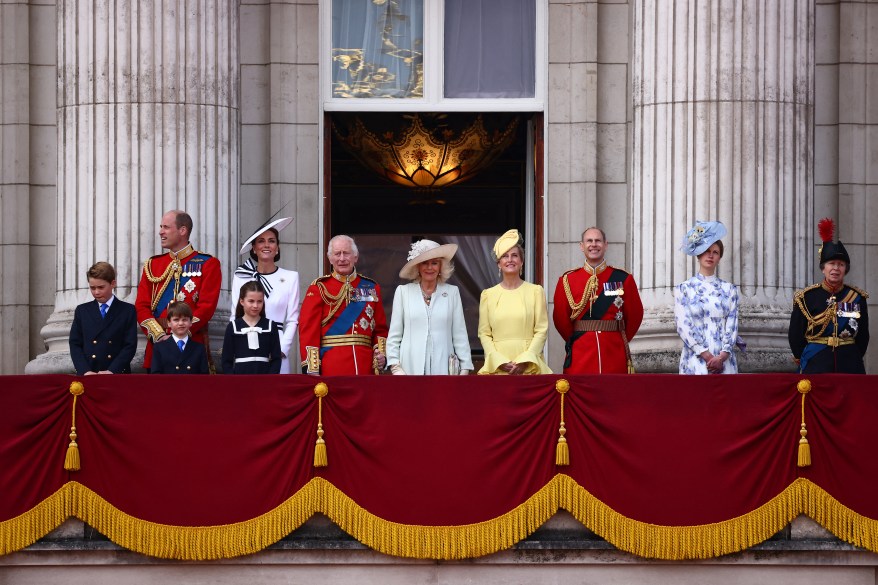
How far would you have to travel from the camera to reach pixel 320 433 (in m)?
12.7

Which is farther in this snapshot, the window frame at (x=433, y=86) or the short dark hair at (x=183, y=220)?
the window frame at (x=433, y=86)

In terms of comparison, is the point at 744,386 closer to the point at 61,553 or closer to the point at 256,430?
the point at 256,430

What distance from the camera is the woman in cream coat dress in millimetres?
13906

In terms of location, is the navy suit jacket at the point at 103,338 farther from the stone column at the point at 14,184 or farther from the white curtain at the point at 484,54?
the white curtain at the point at 484,54

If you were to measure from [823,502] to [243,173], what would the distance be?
707 cm

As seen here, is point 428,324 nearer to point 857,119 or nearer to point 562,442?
point 562,442

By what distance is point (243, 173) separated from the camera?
1720 cm

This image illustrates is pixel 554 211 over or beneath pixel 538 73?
beneath

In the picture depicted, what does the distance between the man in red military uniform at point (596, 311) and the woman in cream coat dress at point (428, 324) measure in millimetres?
823

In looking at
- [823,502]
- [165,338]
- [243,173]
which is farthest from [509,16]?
[823,502]

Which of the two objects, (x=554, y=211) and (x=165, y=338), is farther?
(x=554, y=211)

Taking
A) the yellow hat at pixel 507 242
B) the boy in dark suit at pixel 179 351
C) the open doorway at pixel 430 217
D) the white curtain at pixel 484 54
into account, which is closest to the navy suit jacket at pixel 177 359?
the boy in dark suit at pixel 179 351

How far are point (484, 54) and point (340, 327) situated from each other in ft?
15.2

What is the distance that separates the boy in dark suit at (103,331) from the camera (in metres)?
13.7
